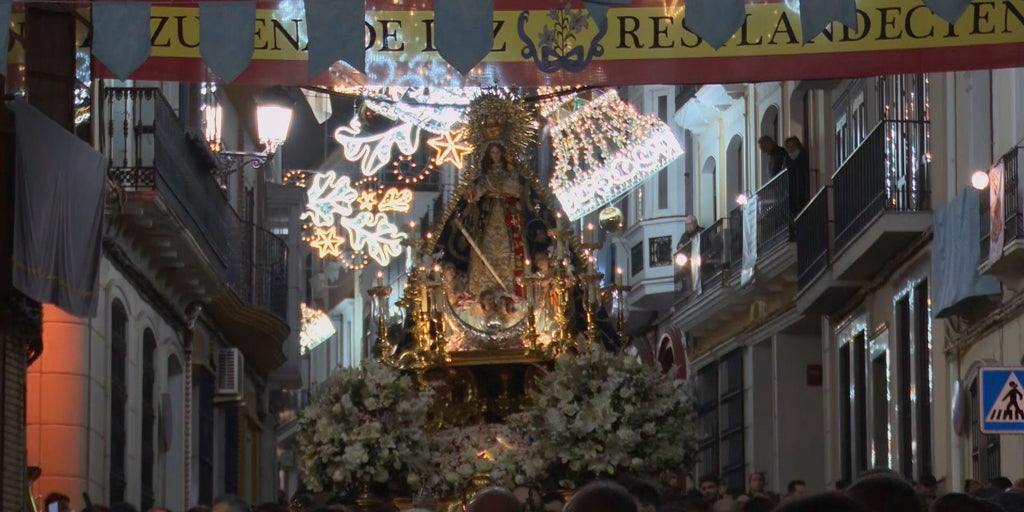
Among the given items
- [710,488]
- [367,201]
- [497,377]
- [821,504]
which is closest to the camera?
[821,504]

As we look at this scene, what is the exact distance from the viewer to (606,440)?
669 inches

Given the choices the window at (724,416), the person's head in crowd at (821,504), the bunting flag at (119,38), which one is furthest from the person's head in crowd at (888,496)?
the window at (724,416)

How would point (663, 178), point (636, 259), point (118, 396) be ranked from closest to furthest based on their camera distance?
point (118, 396)
point (636, 259)
point (663, 178)

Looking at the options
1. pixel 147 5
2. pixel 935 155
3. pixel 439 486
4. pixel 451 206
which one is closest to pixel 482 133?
pixel 451 206

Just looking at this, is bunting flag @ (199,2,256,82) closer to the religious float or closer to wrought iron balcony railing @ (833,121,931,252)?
the religious float

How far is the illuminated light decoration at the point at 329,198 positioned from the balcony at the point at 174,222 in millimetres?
885

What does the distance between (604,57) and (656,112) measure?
71.4ft

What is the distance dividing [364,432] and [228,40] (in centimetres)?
608

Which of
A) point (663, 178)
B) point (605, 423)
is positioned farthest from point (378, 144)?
point (605, 423)

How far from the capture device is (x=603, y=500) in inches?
262

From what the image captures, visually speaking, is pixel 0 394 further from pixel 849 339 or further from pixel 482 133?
pixel 849 339

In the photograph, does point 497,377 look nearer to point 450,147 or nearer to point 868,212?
point 450,147

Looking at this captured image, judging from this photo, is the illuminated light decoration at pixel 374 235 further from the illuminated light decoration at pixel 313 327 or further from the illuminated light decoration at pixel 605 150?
the illuminated light decoration at pixel 313 327

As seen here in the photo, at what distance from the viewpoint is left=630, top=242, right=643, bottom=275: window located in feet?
113
